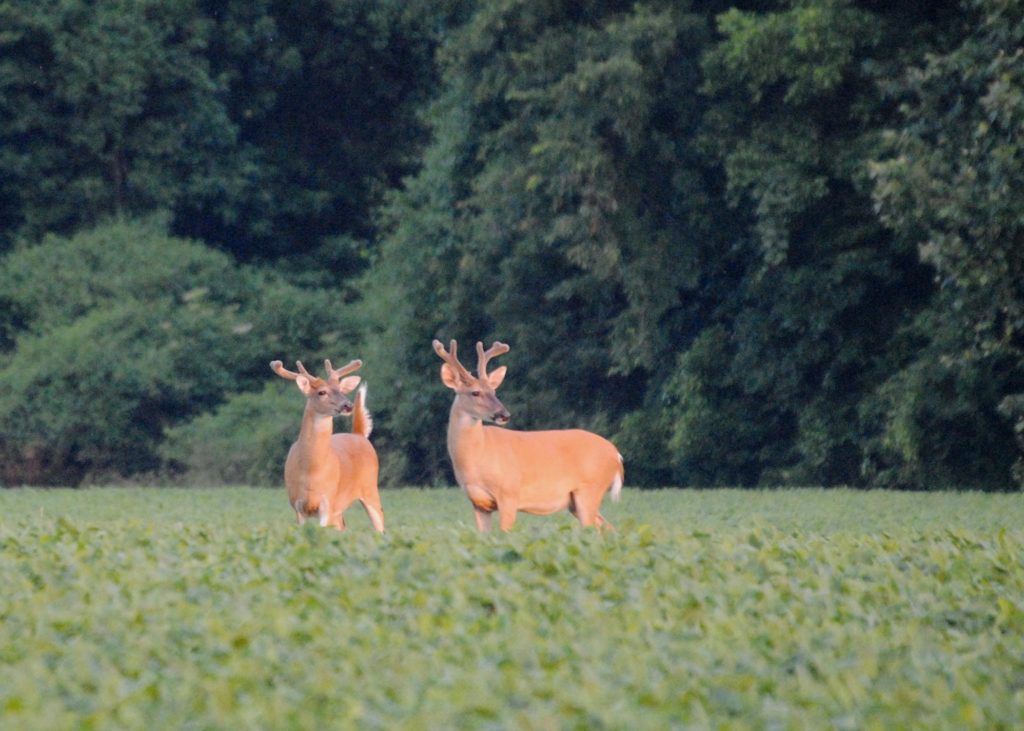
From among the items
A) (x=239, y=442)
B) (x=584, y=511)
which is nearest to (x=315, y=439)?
(x=584, y=511)

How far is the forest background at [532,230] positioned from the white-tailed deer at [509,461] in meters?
6.97

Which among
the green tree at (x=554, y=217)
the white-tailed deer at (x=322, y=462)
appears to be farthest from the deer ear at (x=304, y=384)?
the green tree at (x=554, y=217)

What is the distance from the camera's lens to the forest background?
64.7 ft

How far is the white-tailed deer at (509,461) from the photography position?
11.2 meters

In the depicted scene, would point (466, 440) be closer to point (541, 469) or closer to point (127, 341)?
point (541, 469)

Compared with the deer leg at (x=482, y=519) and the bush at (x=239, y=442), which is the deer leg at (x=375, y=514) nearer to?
the deer leg at (x=482, y=519)

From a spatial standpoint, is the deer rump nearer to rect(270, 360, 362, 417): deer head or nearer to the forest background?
rect(270, 360, 362, 417): deer head

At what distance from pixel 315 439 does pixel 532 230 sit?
1284 cm

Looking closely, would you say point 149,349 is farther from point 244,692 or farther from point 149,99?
point 244,692

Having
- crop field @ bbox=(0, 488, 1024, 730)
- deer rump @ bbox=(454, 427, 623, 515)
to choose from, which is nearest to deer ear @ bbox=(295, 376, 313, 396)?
deer rump @ bbox=(454, 427, 623, 515)

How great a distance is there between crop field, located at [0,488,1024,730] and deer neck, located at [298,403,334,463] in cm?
136

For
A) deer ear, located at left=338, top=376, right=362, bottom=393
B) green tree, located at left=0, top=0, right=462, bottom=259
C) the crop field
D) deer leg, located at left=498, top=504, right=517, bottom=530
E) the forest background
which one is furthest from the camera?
green tree, located at left=0, top=0, right=462, bottom=259

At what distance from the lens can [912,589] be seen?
307 inches

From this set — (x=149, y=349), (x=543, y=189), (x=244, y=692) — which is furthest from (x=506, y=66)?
(x=244, y=692)
